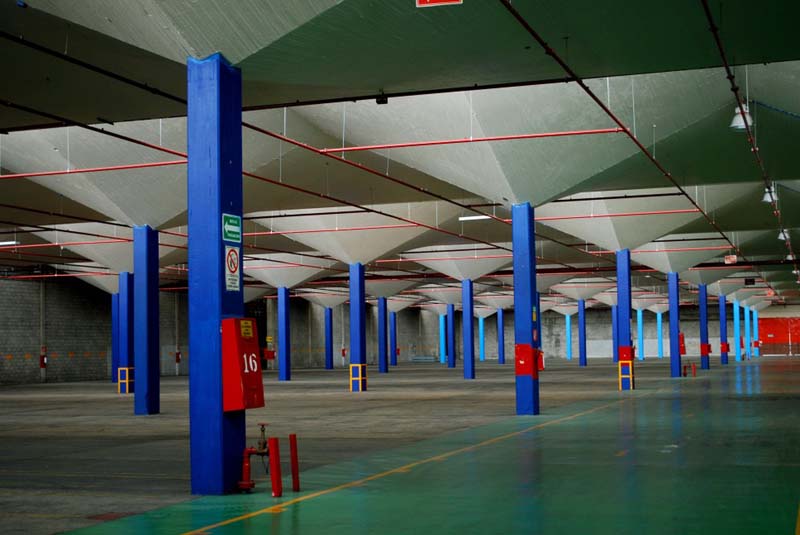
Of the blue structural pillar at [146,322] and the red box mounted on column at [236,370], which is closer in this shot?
the red box mounted on column at [236,370]

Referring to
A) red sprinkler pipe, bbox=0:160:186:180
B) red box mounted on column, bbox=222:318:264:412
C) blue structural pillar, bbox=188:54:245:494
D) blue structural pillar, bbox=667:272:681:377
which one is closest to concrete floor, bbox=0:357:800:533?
blue structural pillar, bbox=188:54:245:494

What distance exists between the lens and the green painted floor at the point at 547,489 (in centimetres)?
1037

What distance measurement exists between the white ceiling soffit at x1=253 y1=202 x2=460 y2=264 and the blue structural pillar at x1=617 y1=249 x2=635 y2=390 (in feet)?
26.4

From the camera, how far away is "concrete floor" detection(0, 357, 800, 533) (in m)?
11.0

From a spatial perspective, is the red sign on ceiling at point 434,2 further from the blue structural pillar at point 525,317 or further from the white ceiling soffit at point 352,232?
the white ceiling soffit at point 352,232

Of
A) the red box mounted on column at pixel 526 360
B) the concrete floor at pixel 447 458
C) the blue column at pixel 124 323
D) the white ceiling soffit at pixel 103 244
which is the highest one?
the white ceiling soffit at pixel 103 244

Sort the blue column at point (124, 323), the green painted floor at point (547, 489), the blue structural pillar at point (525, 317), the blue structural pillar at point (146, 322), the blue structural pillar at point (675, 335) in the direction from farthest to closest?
the blue structural pillar at point (675, 335) → the blue column at point (124, 323) → the blue structural pillar at point (146, 322) → the blue structural pillar at point (525, 317) → the green painted floor at point (547, 489)

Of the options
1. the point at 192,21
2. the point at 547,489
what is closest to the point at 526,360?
the point at 547,489

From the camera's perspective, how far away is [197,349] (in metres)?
13.0

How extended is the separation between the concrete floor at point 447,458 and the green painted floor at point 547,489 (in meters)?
0.04

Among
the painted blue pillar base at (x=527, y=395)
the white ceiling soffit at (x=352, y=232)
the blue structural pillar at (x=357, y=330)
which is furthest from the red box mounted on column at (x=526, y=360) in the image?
the blue structural pillar at (x=357, y=330)

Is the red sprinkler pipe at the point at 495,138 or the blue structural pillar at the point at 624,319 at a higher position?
the red sprinkler pipe at the point at 495,138

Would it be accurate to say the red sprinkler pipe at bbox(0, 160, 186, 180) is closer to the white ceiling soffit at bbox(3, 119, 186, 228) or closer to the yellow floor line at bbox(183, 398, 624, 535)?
the white ceiling soffit at bbox(3, 119, 186, 228)

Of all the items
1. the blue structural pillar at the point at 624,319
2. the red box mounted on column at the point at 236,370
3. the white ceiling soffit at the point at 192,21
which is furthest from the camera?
the blue structural pillar at the point at 624,319
